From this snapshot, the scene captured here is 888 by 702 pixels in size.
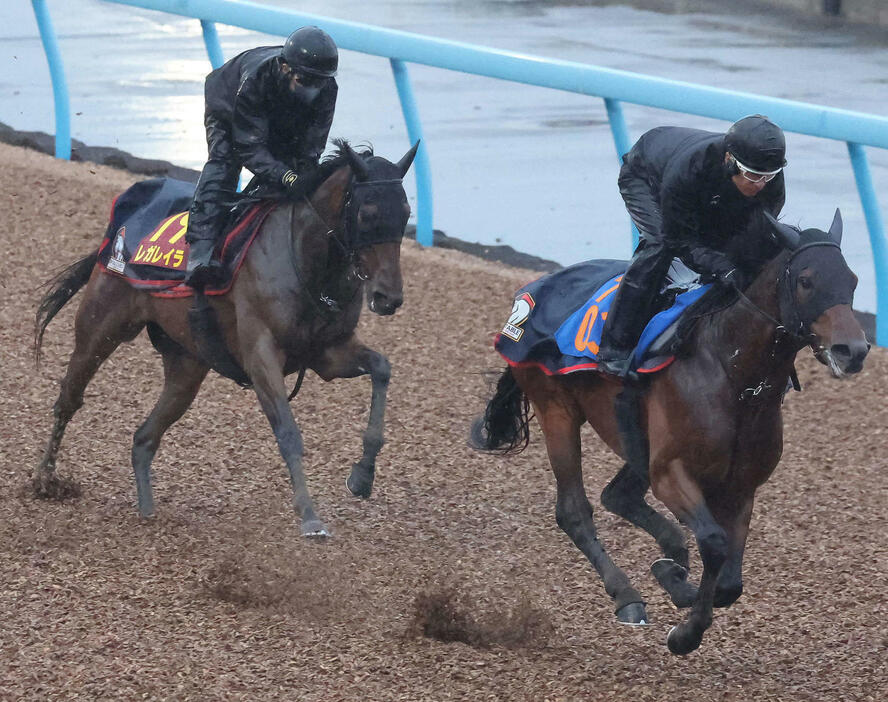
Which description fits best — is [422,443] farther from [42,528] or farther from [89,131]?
[89,131]

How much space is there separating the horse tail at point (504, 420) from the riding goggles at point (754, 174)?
1472 millimetres

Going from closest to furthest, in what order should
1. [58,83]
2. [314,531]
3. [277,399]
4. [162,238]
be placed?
[314,531]
[277,399]
[162,238]
[58,83]

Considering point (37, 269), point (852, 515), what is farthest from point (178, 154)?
point (852, 515)

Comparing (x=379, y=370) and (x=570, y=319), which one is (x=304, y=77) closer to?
(x=379, y=370)

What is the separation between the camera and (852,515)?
6078mm

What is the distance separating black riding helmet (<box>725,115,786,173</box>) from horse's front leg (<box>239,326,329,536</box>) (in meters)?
1.94

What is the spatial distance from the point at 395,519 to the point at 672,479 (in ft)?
5.70

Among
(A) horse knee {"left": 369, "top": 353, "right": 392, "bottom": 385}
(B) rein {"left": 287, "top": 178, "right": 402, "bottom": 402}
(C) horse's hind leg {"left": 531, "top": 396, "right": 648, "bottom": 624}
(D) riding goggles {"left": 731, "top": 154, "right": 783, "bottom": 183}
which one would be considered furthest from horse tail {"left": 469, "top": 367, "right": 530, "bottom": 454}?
(D) riding goggles {"left": 731, "top": 154, "right": 783, "bottom": 183}

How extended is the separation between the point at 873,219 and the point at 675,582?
360cm

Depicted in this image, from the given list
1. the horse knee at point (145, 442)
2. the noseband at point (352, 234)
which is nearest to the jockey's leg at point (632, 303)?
the noseband at point (352, 234)

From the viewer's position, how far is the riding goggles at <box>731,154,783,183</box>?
171 inches

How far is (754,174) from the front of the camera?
14.3ft

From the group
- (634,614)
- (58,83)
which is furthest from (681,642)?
(58,83)

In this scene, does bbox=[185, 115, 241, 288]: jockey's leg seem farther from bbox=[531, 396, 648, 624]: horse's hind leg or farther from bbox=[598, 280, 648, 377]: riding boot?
bbox=[598, 280, 648, 377]: riding boot
